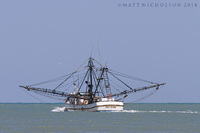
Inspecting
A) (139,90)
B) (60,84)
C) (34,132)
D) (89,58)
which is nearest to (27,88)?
(60,84)

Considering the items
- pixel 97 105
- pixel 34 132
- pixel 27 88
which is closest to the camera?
pixel 34 132

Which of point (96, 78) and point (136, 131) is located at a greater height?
point (96, 78)

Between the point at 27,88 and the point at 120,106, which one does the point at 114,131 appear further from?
the point at 27,88

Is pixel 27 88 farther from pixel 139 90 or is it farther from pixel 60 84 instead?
pixel 139 90

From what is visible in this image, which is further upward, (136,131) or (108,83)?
(108,83)

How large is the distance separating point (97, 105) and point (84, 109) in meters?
10.8

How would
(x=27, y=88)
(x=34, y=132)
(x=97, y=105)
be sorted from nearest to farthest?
1. (x=34, y=132)
2. (x=97, y=105)
3. (x=27, y=88)

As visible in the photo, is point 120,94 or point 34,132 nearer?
point 34,132

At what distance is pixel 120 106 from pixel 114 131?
47.1 m

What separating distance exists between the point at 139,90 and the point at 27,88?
2511cm

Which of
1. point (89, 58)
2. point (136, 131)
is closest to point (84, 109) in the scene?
point (89, 58)

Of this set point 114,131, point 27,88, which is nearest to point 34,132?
point 114,131

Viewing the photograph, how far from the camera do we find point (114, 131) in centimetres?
5184

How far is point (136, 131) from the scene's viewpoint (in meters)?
52.2
